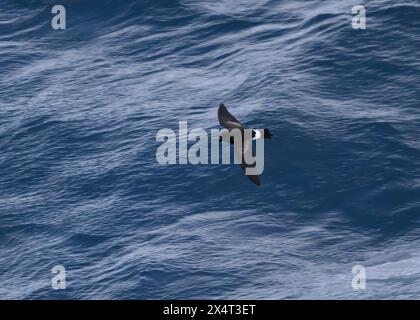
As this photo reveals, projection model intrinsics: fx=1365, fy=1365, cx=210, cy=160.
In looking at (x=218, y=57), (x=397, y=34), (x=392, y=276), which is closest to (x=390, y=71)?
(x=397, y=34)

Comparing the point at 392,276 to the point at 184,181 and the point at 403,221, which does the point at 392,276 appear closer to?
the point at 403,221

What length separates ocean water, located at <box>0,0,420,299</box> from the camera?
46219mm

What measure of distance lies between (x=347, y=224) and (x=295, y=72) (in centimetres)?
1053

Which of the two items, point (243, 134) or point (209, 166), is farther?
point (209, 166)

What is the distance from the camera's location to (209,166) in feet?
168

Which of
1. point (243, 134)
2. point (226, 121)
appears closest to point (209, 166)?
point (226, 121)

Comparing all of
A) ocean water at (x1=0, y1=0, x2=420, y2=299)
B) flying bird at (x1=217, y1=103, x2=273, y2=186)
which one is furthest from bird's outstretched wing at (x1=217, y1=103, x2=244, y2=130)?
ocean water at (x1=0, y1=0, x2=420, y2=299)

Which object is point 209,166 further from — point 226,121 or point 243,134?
point 243,134

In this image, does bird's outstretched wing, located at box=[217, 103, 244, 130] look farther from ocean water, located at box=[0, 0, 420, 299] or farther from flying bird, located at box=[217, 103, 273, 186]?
ocean water, located at box=[0, 0, 420, 299]

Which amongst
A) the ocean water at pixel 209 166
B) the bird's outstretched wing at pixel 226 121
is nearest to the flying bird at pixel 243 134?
the bird's outstretched wing at pixel 226 121

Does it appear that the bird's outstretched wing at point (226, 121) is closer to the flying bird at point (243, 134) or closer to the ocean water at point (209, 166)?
the flying bird at point (243, 134)

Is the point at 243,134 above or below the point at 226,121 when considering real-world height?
below

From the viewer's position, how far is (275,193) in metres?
49.5

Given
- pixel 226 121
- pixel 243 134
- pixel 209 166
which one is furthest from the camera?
pixel 209 166
